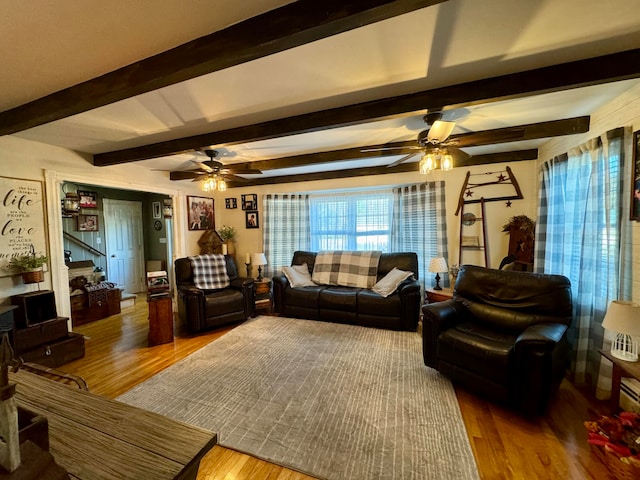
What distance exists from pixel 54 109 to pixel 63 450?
2187mm

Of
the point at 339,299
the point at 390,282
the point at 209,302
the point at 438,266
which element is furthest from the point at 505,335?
the point at 209,302

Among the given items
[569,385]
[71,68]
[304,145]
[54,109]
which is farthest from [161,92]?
[569,385]

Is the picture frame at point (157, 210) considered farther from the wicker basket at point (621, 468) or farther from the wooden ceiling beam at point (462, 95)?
the wicker basket at point (621, 468)

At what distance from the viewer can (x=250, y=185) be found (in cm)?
506

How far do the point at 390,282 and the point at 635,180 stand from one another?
2447 mm

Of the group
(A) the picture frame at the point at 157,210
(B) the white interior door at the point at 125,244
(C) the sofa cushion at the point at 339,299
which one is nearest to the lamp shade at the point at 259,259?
(C) the sofa cushion at the point at 339,299

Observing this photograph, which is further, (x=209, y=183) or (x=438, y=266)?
(x=438, y=266)

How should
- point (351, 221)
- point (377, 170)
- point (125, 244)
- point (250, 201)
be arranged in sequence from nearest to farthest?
point (377, 170)
point (351, 221)
point (250, 201)
point (125, 244)

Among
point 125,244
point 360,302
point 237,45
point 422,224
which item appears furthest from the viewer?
point 125,244

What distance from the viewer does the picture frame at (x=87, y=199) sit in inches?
191

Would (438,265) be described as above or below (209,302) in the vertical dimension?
above

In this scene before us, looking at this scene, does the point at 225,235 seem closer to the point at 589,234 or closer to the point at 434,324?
the point at 434,324

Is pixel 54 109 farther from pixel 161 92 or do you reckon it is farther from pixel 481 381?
pixel 481 381

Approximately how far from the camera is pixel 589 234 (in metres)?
2.27
